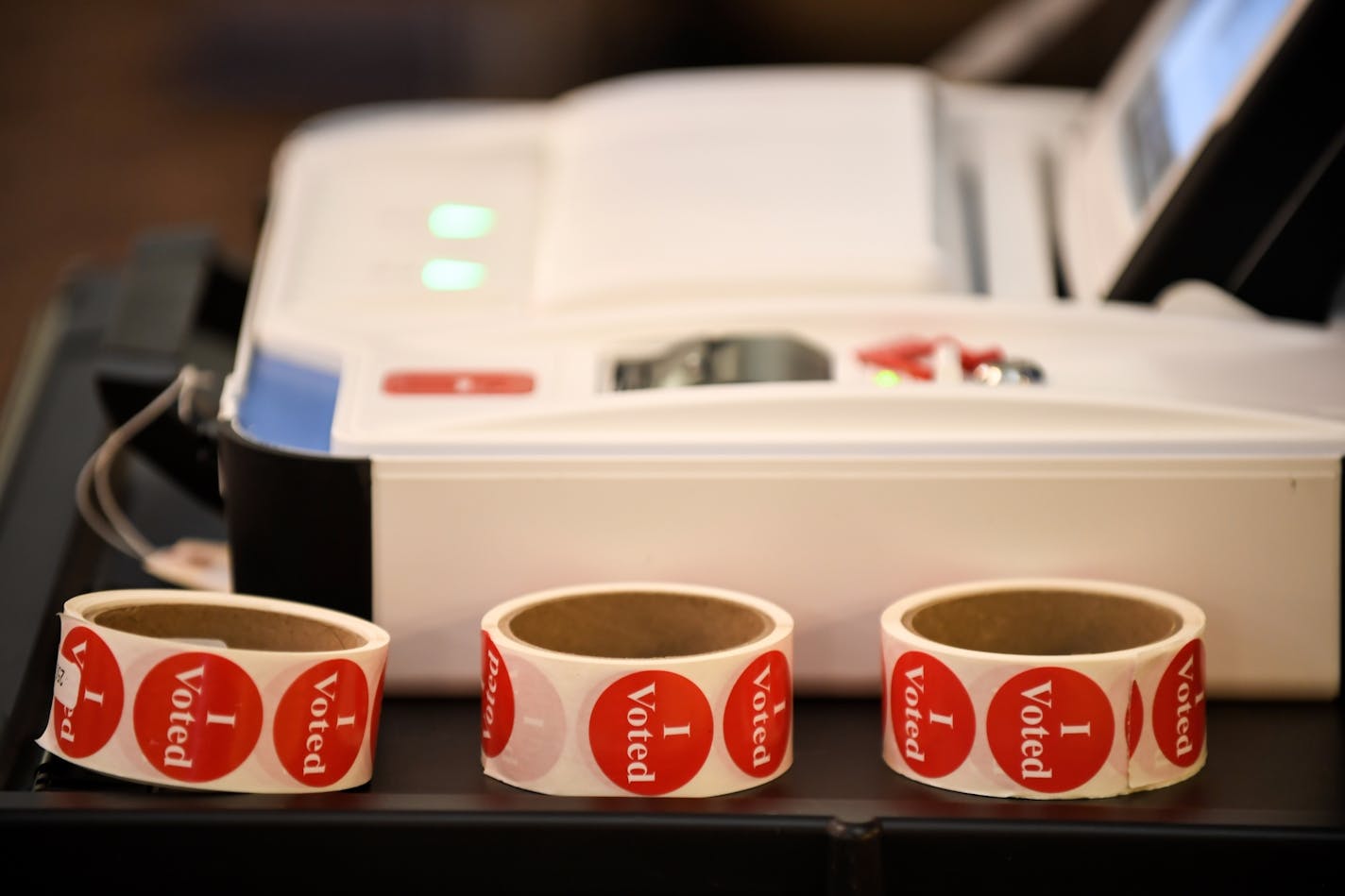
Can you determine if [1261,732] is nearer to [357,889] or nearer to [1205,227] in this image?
[1205,227]

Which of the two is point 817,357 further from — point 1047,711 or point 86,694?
point 86,694

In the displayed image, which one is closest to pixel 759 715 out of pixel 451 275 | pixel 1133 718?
pixel 1133 718

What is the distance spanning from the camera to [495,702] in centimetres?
68

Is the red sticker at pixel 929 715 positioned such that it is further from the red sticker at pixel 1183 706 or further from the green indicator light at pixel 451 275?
the green indicator light at pixel 451 275

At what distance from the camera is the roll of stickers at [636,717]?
2.13ft

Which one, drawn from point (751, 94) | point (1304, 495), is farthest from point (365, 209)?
point (1304, 495)

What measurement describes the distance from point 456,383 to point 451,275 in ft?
0.58

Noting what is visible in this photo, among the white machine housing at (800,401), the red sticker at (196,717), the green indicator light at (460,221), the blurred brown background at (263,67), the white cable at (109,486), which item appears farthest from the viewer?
the blurred brown background at (263,67)

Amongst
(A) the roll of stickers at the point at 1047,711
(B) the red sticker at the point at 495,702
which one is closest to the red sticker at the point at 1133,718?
(A) the roll of stickers at the point at 1047,711

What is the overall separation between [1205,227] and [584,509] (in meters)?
0.40

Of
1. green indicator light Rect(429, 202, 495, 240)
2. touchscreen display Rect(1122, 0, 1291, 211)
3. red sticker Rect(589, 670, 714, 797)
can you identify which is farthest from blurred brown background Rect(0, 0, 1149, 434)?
red sticker Rect(589, 670, 714, 797)

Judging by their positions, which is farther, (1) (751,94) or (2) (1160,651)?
(1) (751,94)

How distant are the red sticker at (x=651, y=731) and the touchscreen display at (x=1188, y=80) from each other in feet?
1.57

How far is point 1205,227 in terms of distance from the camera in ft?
2.96
